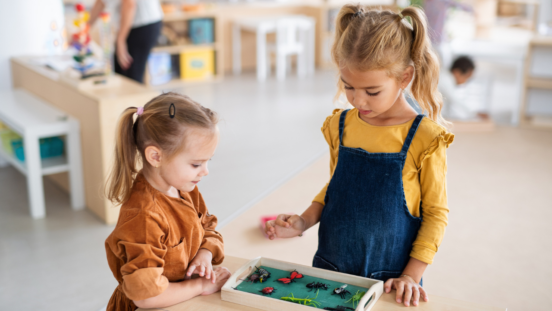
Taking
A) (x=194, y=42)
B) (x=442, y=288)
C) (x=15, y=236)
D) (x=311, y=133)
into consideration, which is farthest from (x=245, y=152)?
(x=194, y=42)

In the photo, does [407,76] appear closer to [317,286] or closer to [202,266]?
[317,286]

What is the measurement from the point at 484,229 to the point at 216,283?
194 centimetres

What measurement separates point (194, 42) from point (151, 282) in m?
5.10

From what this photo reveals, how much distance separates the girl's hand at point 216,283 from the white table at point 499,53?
13.0 feet

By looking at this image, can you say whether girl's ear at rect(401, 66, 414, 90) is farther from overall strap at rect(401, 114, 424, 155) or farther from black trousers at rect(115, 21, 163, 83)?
black trousers at rect(115, 21, 163, 83)

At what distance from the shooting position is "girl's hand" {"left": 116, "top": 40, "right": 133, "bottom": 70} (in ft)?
11.0

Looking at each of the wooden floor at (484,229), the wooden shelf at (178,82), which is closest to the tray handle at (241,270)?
the wooden floor at (484,229)

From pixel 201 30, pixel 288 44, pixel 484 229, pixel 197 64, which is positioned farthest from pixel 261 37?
pixel 484 229

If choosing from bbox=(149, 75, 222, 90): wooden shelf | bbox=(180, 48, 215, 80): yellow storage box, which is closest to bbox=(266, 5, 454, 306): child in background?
bbox=(149, 75, 222, 90): wooden shelf

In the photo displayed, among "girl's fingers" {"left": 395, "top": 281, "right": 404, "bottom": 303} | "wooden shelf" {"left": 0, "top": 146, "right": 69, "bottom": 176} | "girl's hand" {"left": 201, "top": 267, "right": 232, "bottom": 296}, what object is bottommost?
"wooden shelf" {"left": 0, "top": 146, "right": 69, "bottom": 176}

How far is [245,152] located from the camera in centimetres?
375

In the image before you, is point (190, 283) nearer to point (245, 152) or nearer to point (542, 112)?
point (245, 152)

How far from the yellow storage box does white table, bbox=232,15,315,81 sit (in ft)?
1.48

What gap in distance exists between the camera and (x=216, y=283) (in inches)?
43.8
